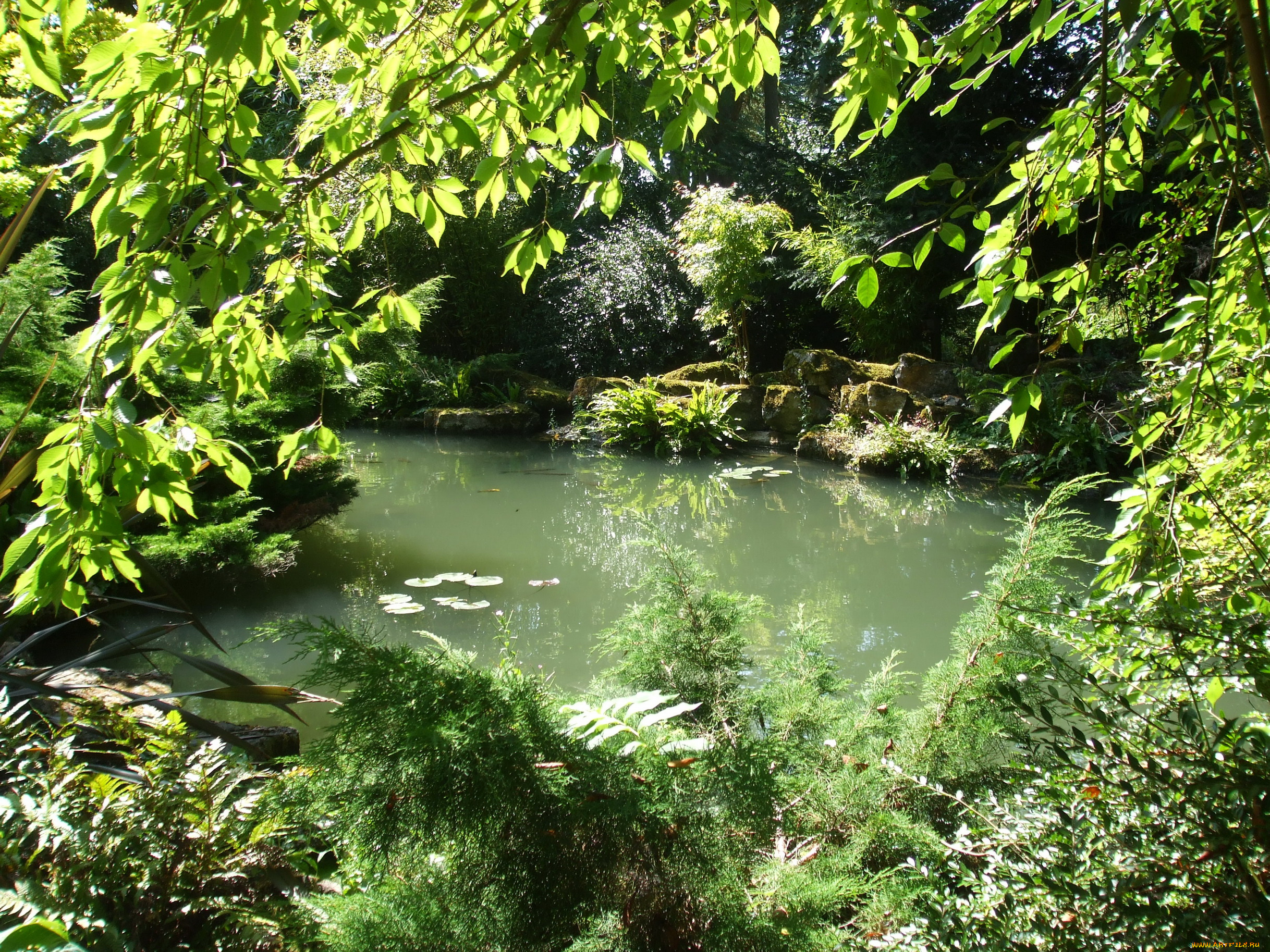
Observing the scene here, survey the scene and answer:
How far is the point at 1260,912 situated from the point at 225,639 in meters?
3.86

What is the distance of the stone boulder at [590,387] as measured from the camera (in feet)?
36.8

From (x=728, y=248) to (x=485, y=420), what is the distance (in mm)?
4034

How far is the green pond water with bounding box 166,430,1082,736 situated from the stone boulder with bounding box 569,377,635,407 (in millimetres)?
2528

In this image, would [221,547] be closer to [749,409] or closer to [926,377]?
[749,409]

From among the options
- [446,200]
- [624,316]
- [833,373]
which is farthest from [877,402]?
[446,200]

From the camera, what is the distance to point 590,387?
11391 millimetres

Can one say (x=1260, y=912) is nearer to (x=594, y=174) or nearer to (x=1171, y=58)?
(x=594, y=174)

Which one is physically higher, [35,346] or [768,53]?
[768,53]

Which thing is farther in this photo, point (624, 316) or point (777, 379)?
point (624, 316)

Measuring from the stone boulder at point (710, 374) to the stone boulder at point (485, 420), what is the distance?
6.62 ft

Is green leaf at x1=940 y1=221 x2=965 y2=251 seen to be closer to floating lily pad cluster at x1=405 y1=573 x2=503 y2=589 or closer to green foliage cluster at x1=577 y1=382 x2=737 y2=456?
floating lily pad cluster at x1=405 y1=573 x2=503 y2=589

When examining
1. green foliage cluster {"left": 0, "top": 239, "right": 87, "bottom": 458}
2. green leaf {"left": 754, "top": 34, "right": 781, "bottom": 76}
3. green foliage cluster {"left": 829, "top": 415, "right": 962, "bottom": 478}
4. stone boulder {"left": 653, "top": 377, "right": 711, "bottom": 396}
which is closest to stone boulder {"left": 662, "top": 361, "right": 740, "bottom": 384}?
stone boulder {"left": 653, "top": 377, "right": 711, "bottom": 396}

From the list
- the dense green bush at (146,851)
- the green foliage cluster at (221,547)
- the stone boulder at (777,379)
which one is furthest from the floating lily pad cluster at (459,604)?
the stone boulder at (777,379)

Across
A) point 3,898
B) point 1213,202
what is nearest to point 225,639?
point 3,898
